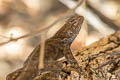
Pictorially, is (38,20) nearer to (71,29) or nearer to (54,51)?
(71,29)

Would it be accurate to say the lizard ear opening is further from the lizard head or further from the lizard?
the lizard

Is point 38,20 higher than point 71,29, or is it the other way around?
point 38,20

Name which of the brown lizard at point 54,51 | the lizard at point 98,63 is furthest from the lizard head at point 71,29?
the lizard at point 98,63

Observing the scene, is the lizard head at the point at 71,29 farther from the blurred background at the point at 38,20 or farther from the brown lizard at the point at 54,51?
the blurred background at the point at 38,20

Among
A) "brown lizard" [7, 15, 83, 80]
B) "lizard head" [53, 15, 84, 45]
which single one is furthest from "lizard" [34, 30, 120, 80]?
"lizard head" [53, 15, 84, 45]

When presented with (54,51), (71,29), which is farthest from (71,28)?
(54,51)

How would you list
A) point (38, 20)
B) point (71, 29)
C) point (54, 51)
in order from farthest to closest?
point (38, 20) → point (71, 29) → point (54, 51)

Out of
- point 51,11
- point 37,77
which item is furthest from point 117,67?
point 51,11

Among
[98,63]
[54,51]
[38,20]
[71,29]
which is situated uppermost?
[38,20]
